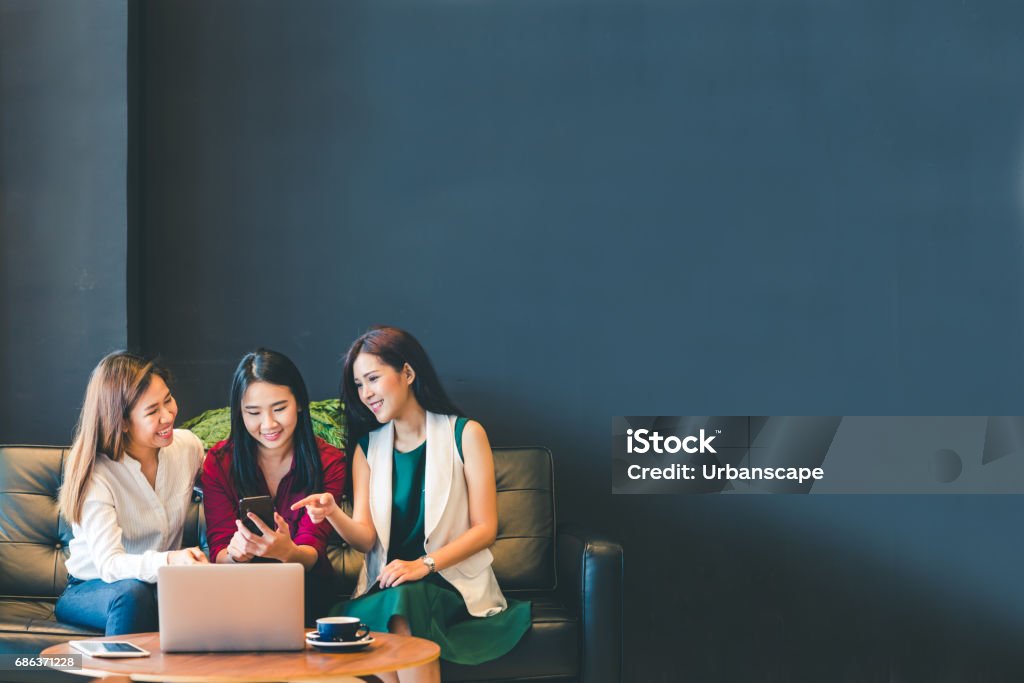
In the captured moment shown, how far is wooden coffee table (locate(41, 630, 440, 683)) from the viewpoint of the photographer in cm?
203

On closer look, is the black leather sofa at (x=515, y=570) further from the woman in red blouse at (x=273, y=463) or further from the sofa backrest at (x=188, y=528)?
the woman in red blouse at (x=273, y=463)

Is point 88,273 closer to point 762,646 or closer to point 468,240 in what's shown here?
point 468,240

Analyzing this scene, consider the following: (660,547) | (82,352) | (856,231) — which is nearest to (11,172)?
(82,352)

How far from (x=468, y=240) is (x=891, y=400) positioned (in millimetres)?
1697

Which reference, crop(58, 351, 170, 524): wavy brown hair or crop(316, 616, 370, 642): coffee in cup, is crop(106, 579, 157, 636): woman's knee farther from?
crop(316, 616, 370, 642): coffee in cup

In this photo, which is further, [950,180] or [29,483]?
[950,180]

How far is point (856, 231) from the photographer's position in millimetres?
4047

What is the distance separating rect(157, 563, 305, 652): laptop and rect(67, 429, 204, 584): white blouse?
60 cm

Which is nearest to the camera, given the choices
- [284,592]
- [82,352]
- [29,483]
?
[284,592]

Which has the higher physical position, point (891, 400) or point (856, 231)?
point (856, 231)

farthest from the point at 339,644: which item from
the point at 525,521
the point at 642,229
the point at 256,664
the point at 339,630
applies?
the point at 642,229

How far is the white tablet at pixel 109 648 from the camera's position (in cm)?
217

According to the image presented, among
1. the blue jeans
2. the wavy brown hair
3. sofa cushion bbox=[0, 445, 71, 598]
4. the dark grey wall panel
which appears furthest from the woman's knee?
the dark grey wall panel

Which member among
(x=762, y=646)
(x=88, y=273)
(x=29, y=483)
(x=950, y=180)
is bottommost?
(x=762, y=646)
